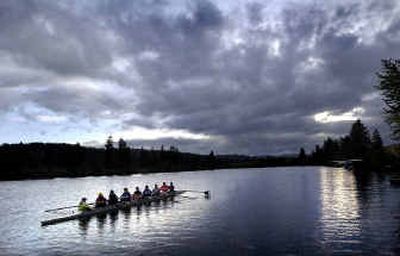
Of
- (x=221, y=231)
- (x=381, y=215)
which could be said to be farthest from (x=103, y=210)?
(x=381, y=215)

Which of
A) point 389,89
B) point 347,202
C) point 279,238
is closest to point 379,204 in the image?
point 347,202

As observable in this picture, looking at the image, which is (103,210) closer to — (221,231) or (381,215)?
(221,231)

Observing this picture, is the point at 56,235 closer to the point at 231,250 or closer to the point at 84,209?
the point at 84,209

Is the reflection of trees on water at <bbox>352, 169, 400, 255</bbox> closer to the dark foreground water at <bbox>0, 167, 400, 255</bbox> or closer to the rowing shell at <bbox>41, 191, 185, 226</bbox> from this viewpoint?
the dark foreground water at <bbox>0, 167, 400, 255</bbox>

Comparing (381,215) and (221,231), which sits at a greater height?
(381,215)

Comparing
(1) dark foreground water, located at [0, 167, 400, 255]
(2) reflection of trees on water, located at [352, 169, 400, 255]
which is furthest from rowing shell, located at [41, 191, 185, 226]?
(2) reflection of trees on water, located at [352, 169, 400, 255]

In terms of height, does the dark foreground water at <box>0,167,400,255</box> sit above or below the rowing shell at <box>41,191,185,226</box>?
below

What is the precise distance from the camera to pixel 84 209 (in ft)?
219

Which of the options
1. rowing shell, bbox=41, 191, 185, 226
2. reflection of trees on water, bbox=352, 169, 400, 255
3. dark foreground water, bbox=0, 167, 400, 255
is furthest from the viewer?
rowing shell, bbox=41, 191, 185, 226

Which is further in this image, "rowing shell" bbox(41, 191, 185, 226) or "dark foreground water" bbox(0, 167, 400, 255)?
"rowing shell" bbox(41, 191, 185, 226)

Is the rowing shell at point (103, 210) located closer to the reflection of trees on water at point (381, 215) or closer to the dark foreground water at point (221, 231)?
the dark foreground water at point (221, 231)

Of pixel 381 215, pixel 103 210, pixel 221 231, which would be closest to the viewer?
pixel 221 231

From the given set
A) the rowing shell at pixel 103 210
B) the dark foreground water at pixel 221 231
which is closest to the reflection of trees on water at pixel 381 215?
the dark foreground water at pixel 221 231

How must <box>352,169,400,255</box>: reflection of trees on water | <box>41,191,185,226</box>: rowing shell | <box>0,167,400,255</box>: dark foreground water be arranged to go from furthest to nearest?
<box>41,191,185,226</box>: rowing shell < <box>352,169,400,255</box>: reflection of trees on water < <box>0,167,400,255</box>: dark foreground water
